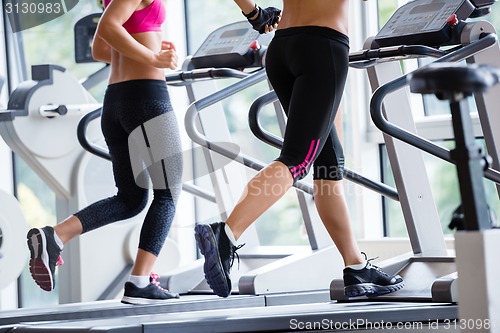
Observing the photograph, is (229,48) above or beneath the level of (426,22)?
above

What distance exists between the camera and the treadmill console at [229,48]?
4312mm

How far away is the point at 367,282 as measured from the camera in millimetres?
3246

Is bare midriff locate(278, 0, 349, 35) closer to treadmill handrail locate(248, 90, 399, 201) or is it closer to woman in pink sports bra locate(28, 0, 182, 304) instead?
treadmill handrail locate(248, 90, 399, 201)

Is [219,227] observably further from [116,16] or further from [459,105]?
[459,105]

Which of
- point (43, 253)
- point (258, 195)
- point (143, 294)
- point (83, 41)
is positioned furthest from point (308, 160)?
point (83, 41)

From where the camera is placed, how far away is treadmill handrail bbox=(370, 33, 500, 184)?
3119 mm

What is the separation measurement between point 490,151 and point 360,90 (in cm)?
193

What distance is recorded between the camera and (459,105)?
5.80ft

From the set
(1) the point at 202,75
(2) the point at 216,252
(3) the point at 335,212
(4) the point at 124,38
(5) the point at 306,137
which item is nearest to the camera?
(2) the point at 216,252

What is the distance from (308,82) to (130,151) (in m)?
0.97

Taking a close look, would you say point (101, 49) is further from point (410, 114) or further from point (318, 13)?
point (410, 114)

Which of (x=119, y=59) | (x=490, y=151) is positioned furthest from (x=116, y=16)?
(x=490, y=151)

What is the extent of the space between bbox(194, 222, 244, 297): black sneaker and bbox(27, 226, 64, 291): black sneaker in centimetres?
94

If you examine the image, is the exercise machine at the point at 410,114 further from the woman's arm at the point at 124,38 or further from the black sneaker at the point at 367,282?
the woman's arm at the point at 124,38
